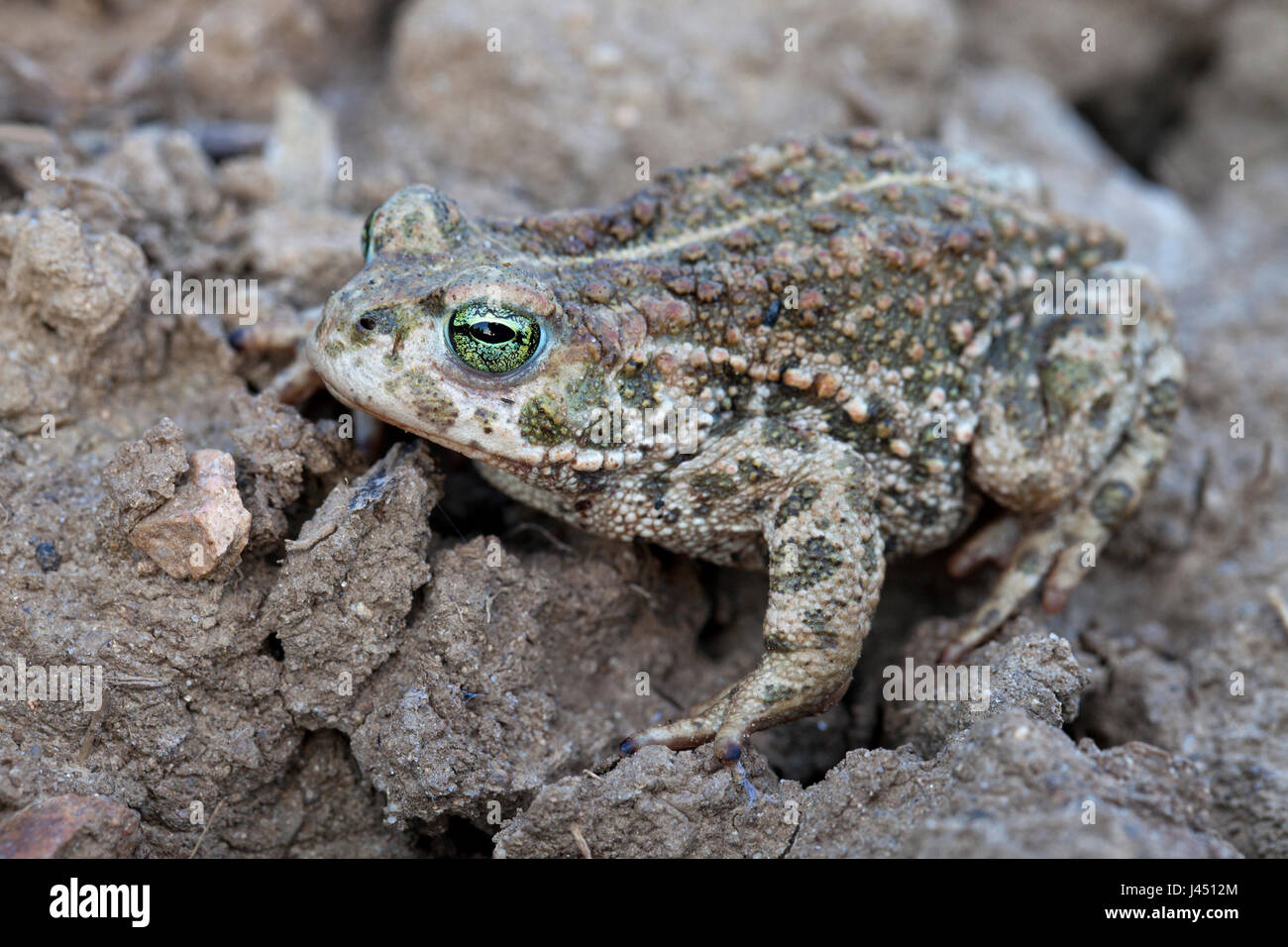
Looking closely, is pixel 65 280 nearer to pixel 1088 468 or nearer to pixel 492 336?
pixel 492 336

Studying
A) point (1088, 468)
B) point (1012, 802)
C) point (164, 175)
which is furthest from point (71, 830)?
point (1088, 468)

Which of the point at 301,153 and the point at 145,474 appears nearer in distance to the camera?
the point at 145,474

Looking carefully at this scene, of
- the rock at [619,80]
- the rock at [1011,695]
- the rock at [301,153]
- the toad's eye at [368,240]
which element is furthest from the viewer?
the rock at [619,80]

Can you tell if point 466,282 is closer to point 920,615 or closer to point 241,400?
point 241,400

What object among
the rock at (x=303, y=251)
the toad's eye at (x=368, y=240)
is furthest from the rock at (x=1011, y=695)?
the rock at (x=303, y=251)

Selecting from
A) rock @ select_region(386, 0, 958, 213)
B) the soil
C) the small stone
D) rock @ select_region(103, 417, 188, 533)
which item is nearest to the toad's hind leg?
the soil

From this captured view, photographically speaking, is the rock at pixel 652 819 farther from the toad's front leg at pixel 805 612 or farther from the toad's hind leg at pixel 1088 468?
the toad's hind leg at pixel 1088 468

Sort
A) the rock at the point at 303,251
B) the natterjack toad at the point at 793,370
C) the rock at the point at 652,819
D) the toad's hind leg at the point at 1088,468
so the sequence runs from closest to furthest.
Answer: the rock at the point at 652,819 < the natterjack toad at the point at 793,370 < the toad's hind leg at the point at 1088,468 < the rock at the point at 303,251
